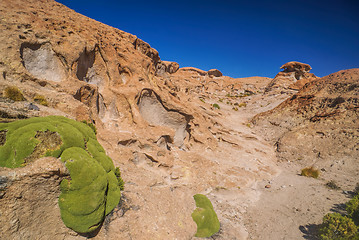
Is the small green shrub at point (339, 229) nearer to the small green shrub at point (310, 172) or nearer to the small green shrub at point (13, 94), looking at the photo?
the small green shrub at point (310, 172)

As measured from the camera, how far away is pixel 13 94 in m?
8.05

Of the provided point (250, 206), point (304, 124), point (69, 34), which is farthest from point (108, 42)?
point (304, 124)

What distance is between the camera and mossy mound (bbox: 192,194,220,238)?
854cm

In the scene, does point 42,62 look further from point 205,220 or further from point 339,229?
point 339,229

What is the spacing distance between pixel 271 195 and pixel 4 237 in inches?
615

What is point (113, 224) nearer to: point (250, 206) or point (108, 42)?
point (250, 206)

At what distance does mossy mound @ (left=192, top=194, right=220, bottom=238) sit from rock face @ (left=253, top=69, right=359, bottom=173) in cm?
1609

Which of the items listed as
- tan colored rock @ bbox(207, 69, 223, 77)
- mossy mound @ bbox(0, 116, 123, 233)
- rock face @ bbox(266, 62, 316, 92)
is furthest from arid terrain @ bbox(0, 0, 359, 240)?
tan colored rock @ bbox(207, 69, 223, 77)

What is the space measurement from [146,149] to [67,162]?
26.1 ft

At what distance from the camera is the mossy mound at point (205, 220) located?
336 inches

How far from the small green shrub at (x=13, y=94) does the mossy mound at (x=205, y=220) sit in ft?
34.6

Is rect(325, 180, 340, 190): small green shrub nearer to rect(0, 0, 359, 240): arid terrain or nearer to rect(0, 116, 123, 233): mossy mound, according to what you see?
rect(0, 0, 359, 240): arid terrain

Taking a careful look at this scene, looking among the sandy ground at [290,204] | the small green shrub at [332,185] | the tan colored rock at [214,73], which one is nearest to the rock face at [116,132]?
the sandy ground at [290,204]

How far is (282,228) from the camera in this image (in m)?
10.0
